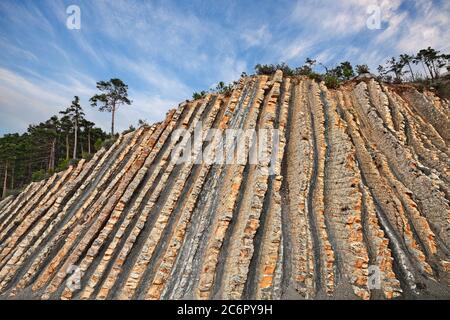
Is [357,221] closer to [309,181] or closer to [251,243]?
[309,181]

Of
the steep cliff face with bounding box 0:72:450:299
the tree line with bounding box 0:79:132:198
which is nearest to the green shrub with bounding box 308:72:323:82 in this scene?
the steep cliff face with bounding box 0:72:450:299

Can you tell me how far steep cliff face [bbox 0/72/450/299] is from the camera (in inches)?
330

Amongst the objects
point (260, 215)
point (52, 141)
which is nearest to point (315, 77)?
point (260, 215)

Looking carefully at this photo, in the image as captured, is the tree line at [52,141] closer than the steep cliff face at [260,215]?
No

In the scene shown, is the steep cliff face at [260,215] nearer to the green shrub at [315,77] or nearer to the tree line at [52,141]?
the green shrub at [315,77]

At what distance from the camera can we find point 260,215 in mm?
9672

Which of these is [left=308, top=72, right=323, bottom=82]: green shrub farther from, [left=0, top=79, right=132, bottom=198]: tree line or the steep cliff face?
[left=0, top=79, right=132, bottom=198]: tree line

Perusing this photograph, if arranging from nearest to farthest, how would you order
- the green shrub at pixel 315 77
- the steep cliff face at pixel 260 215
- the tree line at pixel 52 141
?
the steep cliff face at pixel 260 215
the green shrub at pixel 315 77
the tree line at pixel 52 141

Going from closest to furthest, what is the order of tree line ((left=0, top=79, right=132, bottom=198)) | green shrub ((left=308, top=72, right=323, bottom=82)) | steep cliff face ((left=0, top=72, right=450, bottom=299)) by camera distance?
steep cliff face ((left=0, top=72, right=450, bottom=299)) < green shrub ((left=308, top=72, right=323, bottom=82)) < tree line ((left=0, top=79, right=132, bottom=198))

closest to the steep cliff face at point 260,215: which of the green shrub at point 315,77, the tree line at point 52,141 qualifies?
the green shrub at point 315,77

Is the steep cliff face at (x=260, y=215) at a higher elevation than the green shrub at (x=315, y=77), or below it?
below

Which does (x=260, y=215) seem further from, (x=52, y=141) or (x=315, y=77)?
(x=52, y=141)

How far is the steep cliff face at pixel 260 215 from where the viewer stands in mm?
8391

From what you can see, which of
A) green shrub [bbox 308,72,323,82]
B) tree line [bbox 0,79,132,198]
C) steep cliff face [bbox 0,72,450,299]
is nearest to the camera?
steep cliff face [bbox 0,72,450,299]
